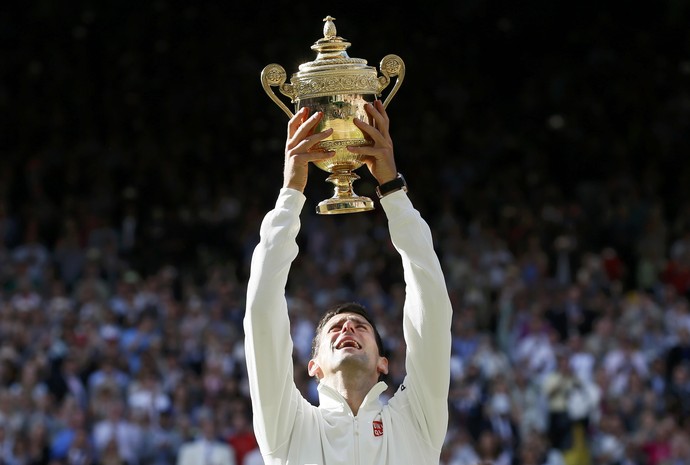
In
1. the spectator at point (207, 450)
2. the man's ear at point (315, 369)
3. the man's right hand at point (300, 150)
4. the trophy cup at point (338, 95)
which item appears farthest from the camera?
the spectator at point (207, 450)

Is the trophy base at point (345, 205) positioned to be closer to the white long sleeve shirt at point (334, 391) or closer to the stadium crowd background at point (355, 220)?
the white long sleeve shirt at point (334, 391)

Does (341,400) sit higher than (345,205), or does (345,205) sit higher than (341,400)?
(345,205)

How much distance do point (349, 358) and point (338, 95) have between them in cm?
104

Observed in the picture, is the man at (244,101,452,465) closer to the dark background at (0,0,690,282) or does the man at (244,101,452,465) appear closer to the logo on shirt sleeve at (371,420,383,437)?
the logo on shirt sleeve at (371,420,383,437)

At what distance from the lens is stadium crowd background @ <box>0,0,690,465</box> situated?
14.7m

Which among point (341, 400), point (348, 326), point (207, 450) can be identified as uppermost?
point (207, 450)

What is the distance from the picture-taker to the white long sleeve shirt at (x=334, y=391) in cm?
606

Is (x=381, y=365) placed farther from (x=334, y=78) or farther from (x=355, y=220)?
(x=355, y=220)

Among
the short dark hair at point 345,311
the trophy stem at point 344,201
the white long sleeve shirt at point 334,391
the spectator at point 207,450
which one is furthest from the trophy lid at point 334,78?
the spectator at point 207,450

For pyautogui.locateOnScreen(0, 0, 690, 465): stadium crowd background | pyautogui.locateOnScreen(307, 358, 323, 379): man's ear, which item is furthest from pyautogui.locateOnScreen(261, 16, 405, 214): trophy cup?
pyautogui.locateOnScreen(0, 0, 690, 465): stadium crowd background

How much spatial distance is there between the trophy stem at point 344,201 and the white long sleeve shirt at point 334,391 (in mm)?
199

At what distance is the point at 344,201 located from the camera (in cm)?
652

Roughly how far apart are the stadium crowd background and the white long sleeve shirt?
775 cm

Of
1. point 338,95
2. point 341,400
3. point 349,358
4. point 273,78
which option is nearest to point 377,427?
point 341,400
